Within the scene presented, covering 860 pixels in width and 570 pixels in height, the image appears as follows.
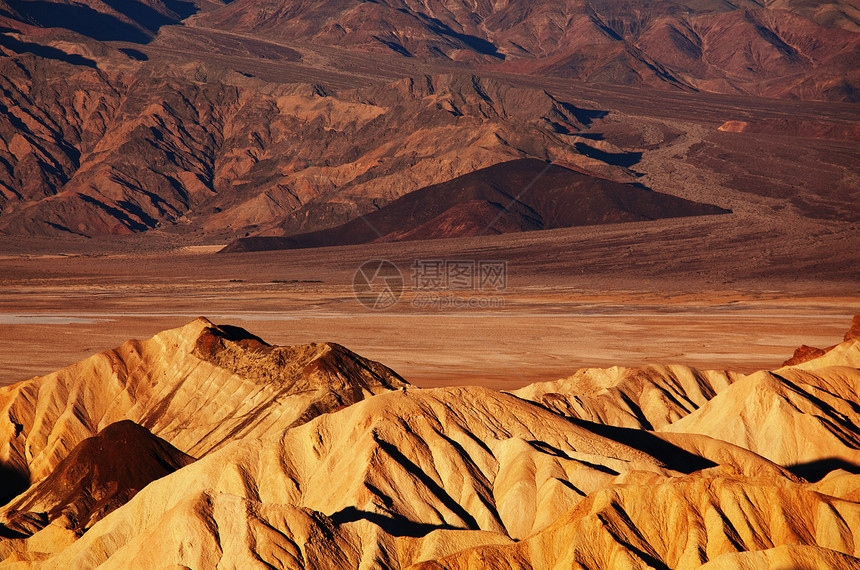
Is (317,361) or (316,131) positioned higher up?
(316,131)

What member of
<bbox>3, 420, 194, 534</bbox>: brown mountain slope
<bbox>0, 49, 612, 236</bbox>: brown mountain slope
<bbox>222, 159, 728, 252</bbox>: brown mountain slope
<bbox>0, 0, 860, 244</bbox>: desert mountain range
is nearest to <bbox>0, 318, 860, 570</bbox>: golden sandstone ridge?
<bbox>3, 420, 194, 534</bbox>: brown mountain slope

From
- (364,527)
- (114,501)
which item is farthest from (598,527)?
(114,501)

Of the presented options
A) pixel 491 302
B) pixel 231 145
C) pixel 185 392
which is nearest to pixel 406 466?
pixel 185 392

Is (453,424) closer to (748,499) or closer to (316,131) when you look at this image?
(748,499)

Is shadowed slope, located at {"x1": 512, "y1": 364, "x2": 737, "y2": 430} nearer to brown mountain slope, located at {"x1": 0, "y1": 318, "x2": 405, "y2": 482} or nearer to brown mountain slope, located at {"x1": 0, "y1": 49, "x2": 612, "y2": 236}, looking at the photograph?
brown mountain slope, located at {"x1": 0, "y1": 318, "x2": 405, "y2": 482}

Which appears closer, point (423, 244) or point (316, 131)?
point (423, 244)

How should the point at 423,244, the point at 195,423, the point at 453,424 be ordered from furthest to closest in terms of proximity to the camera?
1. the point at 423,244
2. the point at 195,423
3. the point at 453,424

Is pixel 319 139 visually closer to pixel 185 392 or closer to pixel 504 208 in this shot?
pixel 504 208
